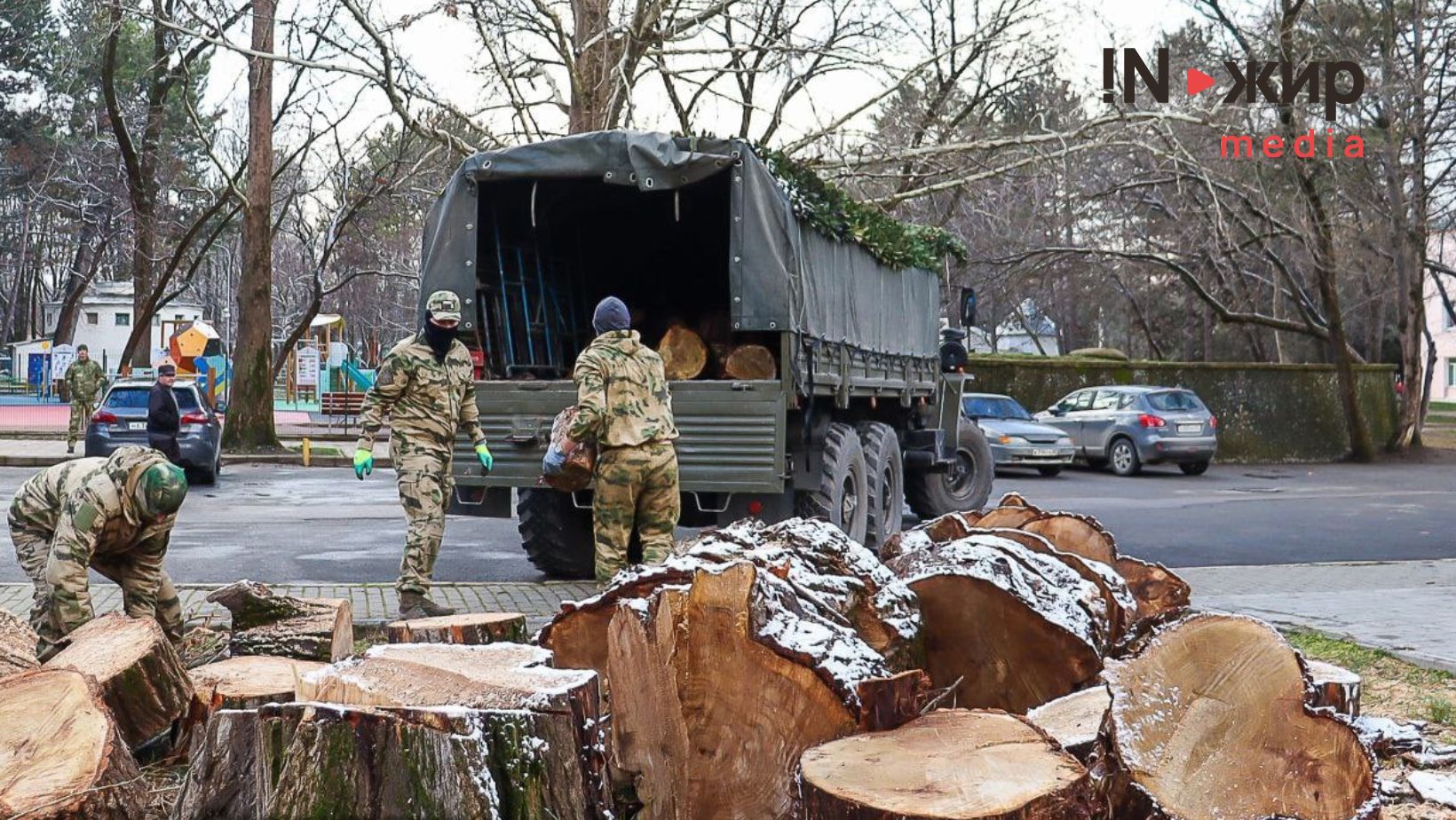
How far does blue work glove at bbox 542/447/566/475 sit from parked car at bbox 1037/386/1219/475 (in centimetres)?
1874

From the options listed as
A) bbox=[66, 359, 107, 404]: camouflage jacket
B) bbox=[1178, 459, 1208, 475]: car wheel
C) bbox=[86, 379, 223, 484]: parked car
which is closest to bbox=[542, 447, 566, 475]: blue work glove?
bbox=[86, 379, 223, 484]: parked car

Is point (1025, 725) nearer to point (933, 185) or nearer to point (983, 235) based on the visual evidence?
point (933, 185)

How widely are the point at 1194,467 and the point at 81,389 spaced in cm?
1969

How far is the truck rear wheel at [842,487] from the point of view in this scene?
9.74m

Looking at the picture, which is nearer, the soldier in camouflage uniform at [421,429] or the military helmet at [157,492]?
the military helmet at [157,492]

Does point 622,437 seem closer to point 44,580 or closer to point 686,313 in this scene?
point 44,580

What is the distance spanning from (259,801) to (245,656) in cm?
241

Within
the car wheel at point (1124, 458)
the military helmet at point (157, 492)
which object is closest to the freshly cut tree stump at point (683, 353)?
the military helmet at point (157, 492)

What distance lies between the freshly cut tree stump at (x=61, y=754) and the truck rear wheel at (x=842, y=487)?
5.89 metres

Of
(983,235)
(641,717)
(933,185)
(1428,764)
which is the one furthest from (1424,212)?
(641,717)

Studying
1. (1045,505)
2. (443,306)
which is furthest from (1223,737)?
(1045,505)

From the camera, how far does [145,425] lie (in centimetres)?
1953

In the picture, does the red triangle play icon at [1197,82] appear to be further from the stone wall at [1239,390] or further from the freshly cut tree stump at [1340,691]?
the freshly cut tree stump at [1340,691]

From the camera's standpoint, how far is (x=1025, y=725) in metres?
3.82
